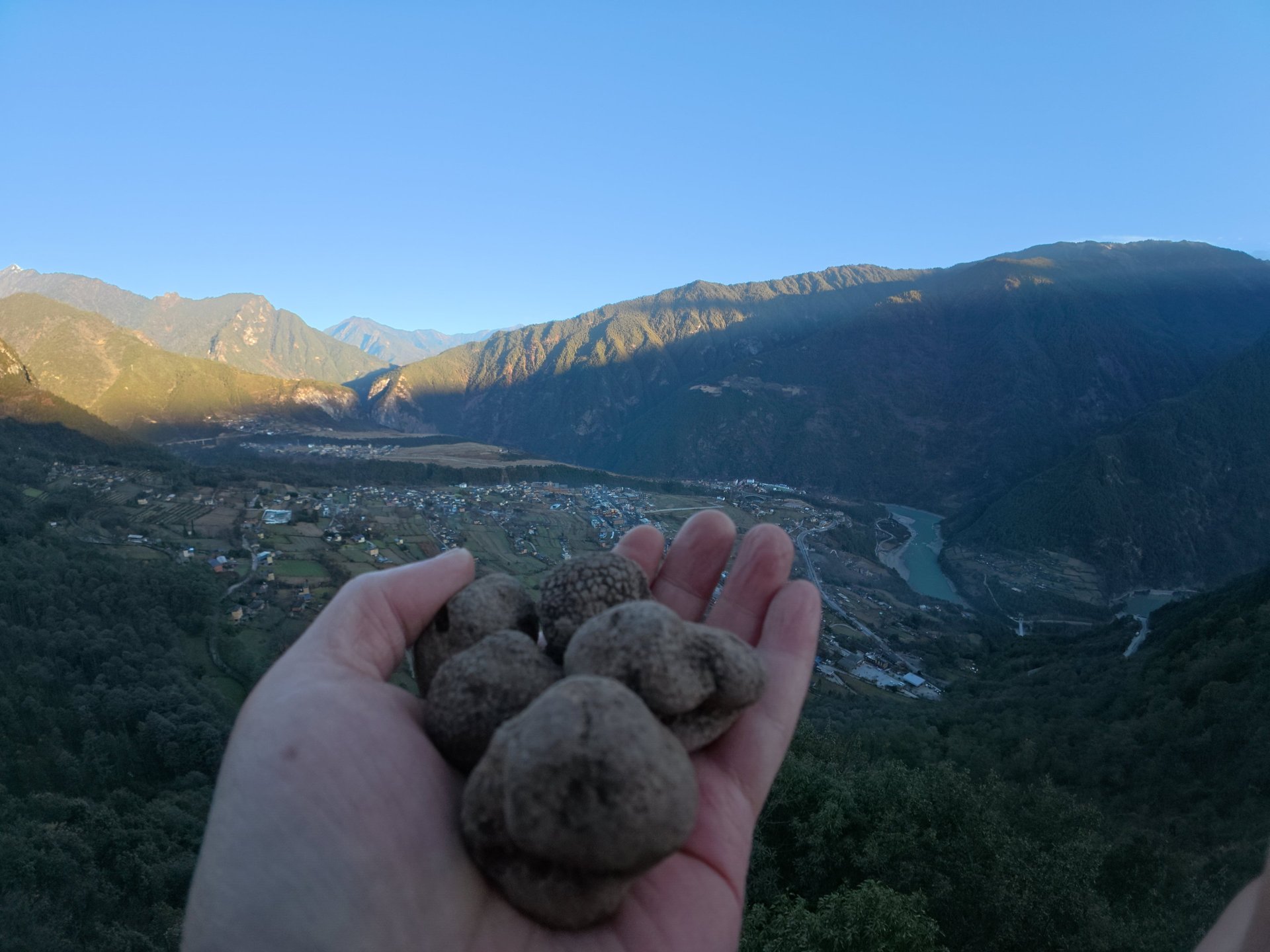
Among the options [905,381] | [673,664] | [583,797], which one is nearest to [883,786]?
[673,664]

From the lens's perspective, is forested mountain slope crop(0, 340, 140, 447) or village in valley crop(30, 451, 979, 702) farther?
forested mountain slope crop(0, 340, 140, 447)

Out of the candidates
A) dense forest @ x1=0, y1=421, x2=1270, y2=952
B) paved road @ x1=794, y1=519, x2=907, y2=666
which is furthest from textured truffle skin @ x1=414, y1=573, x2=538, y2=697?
paved road @ x1=794, y1=519, x2=907, y2=666

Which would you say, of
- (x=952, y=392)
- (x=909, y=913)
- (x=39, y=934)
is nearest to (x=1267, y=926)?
(x=909, y=913)

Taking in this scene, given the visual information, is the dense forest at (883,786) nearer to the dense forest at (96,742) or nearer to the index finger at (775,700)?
the dense forest at (96,742)

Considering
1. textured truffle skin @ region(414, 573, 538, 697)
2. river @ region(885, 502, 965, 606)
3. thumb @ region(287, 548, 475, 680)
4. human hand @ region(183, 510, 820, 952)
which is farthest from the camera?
river @ region(885, 502, 965, 606)

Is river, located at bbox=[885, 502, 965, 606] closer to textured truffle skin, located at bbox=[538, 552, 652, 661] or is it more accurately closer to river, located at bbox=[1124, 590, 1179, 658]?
river, located at bbox=[1124, 590, 1179, 658]

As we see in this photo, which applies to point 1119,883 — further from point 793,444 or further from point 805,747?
point 793,444
